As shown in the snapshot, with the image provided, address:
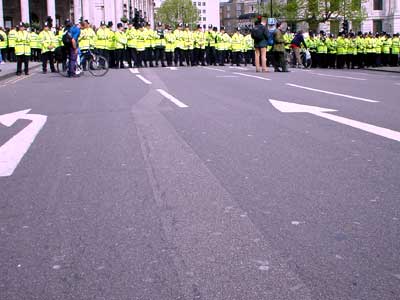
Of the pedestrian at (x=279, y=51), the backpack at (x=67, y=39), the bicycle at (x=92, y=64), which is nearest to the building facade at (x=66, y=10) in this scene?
the pedestrian at (x=279, y=51)

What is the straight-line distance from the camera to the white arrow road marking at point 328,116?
8484mm

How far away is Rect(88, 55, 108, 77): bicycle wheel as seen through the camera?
23.6 metres

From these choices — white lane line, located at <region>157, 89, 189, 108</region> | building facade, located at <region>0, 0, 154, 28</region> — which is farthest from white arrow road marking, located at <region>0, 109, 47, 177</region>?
building facade, located at <region>0, 0, 154, 28</region>

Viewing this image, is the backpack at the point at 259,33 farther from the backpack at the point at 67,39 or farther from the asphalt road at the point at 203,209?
the asphalt road at the point at 203,209

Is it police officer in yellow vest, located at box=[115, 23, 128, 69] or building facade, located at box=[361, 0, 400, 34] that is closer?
police officer in yellow vest, located at box=[115, 23, 128, 69]

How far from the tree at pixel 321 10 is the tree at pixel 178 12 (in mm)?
106530

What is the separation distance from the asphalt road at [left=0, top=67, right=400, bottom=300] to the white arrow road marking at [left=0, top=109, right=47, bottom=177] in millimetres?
49

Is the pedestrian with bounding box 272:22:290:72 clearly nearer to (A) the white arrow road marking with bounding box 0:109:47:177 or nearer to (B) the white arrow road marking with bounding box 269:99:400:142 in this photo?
(B) the white arrow road marking with bounding box 269:99:400:142

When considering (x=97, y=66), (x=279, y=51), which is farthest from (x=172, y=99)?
(x=279, y=51)

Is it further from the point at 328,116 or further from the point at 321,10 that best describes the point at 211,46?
the point at 321,10

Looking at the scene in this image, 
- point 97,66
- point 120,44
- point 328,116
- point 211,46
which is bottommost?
point 328,116

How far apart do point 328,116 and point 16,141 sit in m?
4.56

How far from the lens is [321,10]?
7619 cm

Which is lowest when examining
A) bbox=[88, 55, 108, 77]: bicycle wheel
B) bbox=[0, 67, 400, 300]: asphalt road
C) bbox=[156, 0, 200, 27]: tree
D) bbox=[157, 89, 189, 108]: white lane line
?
bbox=[0, 67, 400, 300]: asphalt road
